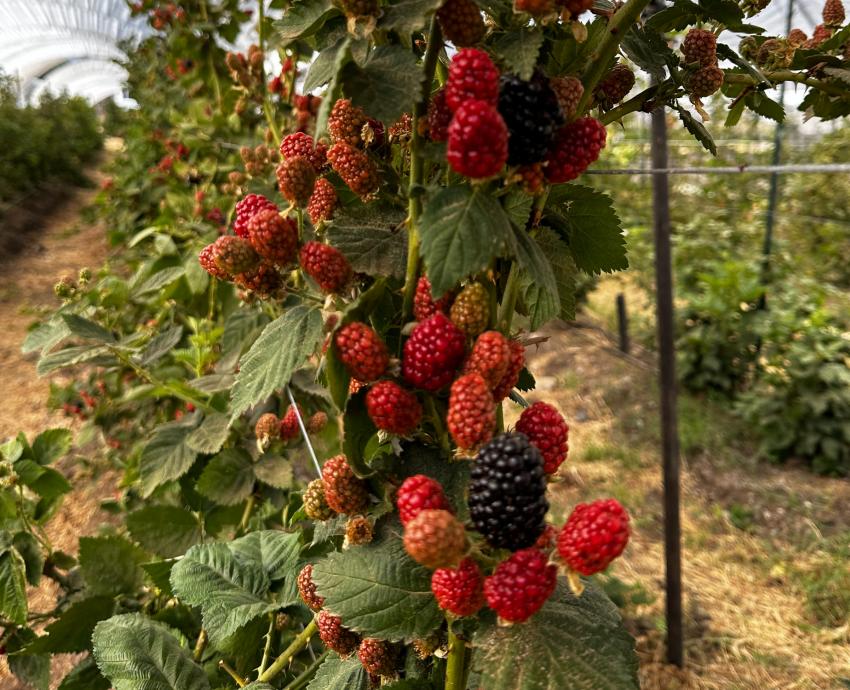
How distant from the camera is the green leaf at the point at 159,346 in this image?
1.43m

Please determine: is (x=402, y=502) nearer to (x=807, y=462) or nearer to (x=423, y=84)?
(x=423, y=84)

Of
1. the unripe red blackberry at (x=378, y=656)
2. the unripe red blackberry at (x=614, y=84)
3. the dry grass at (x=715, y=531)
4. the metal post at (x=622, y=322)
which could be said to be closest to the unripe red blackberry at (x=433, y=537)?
the unripe red blackberry at (x=378, y=656)

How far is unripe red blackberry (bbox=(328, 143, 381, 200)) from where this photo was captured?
1.95ft

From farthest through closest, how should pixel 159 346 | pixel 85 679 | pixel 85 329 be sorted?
1. pixel 159 346
2. pixel 85 329
3. pixel 85 679

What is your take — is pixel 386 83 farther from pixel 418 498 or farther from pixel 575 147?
pixel 418 498

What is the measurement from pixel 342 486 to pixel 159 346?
39.2 inches

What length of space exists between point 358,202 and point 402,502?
14.5 inches

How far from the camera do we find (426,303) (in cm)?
58

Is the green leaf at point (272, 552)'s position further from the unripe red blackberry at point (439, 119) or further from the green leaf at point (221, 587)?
the unripe red blackberry at point (439, 119)

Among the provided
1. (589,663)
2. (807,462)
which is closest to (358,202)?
(589,663)

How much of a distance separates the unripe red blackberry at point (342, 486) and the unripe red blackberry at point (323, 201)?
0.78 ft

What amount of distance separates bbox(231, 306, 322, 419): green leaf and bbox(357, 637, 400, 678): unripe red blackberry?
0.28 meters

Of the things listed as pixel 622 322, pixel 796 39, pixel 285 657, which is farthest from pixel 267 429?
pixel 622 322

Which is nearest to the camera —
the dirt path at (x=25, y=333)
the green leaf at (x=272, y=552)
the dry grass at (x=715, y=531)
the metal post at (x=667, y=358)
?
the green leaf at (x=272, y=552)
